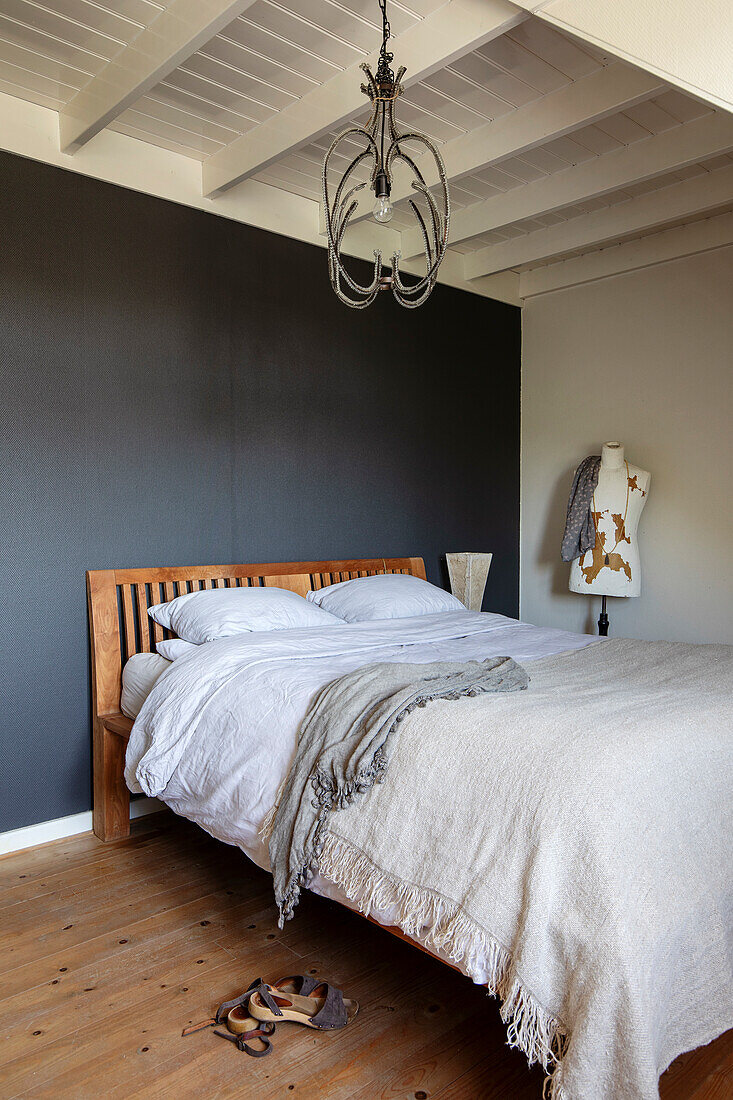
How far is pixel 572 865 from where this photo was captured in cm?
138

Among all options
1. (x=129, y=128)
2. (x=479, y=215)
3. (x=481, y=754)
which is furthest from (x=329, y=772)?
(x=479, y=215)

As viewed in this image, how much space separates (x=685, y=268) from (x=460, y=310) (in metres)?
1.26

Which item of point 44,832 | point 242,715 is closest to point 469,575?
point 242,715

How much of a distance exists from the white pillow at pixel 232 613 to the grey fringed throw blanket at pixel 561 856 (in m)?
1.01

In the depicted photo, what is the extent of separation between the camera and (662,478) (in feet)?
14.2

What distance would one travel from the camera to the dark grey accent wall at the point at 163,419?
2.89 m

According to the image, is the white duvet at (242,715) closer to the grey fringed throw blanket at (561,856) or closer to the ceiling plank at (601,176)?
the grey fringed throw blanket at (561,856)

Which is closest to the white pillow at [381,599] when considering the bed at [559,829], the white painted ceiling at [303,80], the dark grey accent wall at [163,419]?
the dark grey accent wall at [163,419]

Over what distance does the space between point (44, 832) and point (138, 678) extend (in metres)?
0.74

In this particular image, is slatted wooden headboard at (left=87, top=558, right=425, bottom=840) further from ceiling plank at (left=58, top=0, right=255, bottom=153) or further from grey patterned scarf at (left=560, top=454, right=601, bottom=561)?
grey patterned scarf at (left=560, top=454, right=601, bottom=561)

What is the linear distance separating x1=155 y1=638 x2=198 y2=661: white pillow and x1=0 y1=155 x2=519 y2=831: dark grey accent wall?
42 centimetres

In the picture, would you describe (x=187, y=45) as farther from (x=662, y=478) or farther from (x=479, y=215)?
(x=662, y=478)

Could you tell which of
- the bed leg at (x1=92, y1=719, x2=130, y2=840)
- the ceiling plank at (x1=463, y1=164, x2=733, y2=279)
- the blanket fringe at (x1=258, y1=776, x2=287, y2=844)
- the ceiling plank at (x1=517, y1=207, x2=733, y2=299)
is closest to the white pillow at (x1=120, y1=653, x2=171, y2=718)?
the bed leg at (x1=92, y1=719, x2=130, y2=840)

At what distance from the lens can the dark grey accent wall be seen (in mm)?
2889
